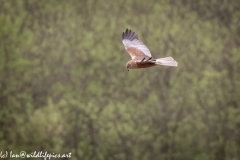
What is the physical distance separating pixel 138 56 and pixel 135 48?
0.13 meters

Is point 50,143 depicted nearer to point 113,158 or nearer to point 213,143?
point 113,158

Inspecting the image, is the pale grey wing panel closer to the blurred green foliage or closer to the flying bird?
the flying bird

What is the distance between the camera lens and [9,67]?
3.29 m

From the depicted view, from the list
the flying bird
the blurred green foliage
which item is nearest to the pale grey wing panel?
the flying bird

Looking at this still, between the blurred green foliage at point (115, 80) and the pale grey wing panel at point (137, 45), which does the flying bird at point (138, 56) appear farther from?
the blurred green foliage at point (115, 80)

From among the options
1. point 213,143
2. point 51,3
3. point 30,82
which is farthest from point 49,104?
point 213,143

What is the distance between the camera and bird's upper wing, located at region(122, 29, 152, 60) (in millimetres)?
1822

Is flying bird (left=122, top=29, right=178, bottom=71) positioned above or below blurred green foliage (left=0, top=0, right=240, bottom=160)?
below

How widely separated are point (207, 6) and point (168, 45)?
40cm

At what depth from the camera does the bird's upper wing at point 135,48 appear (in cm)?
182

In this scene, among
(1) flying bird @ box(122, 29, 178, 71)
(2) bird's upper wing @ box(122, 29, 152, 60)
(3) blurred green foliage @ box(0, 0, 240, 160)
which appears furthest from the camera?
(3) blurred green foliage @ box(0, 0, 240, 160)

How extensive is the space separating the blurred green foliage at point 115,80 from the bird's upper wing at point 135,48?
46.3 inches

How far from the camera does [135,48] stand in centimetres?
193

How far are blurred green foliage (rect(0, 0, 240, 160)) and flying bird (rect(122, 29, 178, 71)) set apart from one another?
1.19 m
